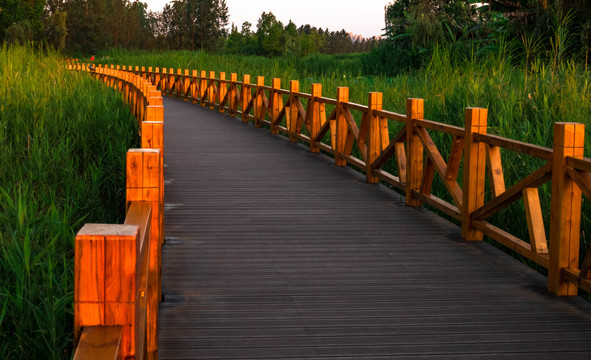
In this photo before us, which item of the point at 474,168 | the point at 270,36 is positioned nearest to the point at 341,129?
the point at 474,168

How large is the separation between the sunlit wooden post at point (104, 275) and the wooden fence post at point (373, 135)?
7.29 metres

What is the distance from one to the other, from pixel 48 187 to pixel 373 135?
3.98m

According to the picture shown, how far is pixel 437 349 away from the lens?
3725mm

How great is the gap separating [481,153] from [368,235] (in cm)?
118

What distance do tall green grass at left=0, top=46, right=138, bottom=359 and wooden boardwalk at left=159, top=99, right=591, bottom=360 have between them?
62 cm

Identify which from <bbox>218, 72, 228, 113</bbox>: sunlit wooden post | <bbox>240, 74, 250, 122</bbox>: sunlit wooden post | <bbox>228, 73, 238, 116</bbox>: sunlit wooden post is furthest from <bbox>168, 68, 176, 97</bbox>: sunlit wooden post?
<bbox>240, 74, 250, 122</bbox>: sunlit wooden post

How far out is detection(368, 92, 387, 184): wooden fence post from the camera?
8930 millimetres

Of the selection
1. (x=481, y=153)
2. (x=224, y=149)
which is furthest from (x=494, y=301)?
(x=224, y=149)

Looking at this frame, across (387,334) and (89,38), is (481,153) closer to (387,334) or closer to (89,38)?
(387,334)

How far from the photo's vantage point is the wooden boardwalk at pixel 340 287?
149 inches

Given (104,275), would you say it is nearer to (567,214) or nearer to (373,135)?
(567,214)

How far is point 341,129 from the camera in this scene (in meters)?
10.3

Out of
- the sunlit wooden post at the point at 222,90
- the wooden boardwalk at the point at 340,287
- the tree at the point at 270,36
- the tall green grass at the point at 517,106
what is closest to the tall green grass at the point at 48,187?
the wooden boardwalk at the point at 340,287

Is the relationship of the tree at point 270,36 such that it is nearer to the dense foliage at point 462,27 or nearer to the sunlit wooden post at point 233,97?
the dense foliage at point 462,27
